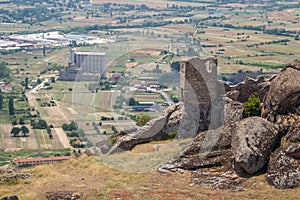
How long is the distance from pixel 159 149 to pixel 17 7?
157 m

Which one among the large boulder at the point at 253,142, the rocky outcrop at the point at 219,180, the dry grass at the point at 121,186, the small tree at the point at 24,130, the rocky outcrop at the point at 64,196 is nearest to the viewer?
the dry grass at the point at 121,186

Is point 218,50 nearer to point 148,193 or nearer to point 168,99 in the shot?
point 168,99

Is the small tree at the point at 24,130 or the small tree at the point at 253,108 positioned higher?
the small tree at the point at 253,108

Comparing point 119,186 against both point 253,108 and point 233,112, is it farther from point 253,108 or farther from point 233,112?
point 253,108

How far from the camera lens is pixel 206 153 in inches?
702

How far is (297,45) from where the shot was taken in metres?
98.0

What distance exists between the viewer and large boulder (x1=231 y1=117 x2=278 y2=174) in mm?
16500

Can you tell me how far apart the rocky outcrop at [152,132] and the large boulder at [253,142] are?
398 centimetres

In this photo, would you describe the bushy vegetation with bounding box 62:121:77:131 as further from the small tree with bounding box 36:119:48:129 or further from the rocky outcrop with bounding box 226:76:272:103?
the rocky outcrop with bounding box 226:76:272:103

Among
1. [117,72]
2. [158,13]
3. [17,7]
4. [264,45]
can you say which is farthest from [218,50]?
[17,7]

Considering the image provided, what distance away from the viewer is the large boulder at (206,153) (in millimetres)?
17531

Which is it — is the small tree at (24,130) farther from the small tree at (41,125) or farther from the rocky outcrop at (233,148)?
the rocky outcrop at (233,148)

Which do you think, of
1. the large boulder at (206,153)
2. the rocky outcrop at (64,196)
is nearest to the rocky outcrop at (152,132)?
the large boulder at (206,153)

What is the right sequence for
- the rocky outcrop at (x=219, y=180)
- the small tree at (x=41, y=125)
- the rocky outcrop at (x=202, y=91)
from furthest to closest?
the small tree at (x=41, y=125)
the rocky outcrop at (x=202, y=91)
the rocky outcrop at (x=219, y=180)
